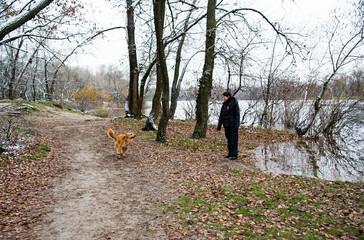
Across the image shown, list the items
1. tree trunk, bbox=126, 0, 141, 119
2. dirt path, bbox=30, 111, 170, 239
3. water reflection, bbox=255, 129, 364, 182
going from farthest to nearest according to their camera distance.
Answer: tree trunk, bbox=126, 0, 141, 119, water reflection, bbox=255, 129, 364, 182, dirt path, bbox=30, 111, 170, 239

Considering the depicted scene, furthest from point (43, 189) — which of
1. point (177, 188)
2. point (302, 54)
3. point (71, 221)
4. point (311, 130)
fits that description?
point (311, 130)

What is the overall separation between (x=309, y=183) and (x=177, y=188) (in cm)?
340

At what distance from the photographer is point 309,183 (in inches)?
245

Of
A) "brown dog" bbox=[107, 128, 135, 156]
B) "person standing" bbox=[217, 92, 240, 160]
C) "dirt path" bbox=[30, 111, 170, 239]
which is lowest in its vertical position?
"dirt path" bbox=[30, 111, 170, 239]

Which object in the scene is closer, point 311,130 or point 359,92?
point 359,92

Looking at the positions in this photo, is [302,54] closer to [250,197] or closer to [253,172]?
[253,172]

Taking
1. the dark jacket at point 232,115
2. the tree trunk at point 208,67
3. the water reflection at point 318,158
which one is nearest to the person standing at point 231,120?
the dark jacket at point 232,115

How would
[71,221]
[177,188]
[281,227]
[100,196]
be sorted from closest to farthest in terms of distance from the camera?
1. [281,227]
2. [71,221]
3. [100,196]
4. [177,188]

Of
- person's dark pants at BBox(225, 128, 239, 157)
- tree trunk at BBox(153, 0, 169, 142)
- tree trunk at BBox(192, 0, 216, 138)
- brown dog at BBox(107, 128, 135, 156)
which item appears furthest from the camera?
tree trunk at BBox(192, 0, 216, 138)

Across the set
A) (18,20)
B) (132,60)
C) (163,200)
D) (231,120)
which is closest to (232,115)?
(231,120)

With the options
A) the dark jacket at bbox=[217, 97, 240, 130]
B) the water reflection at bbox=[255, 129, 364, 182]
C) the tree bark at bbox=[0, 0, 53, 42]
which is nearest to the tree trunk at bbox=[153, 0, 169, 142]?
the dark jacket at bbox=[217, 97, 240, 130]

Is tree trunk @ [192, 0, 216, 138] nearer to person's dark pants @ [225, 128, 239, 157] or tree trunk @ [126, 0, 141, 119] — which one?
person's dark pants @ [225, 128, 239, 157]

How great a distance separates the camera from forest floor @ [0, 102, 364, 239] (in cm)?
406

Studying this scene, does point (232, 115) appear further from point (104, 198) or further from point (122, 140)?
point (104, 198)
